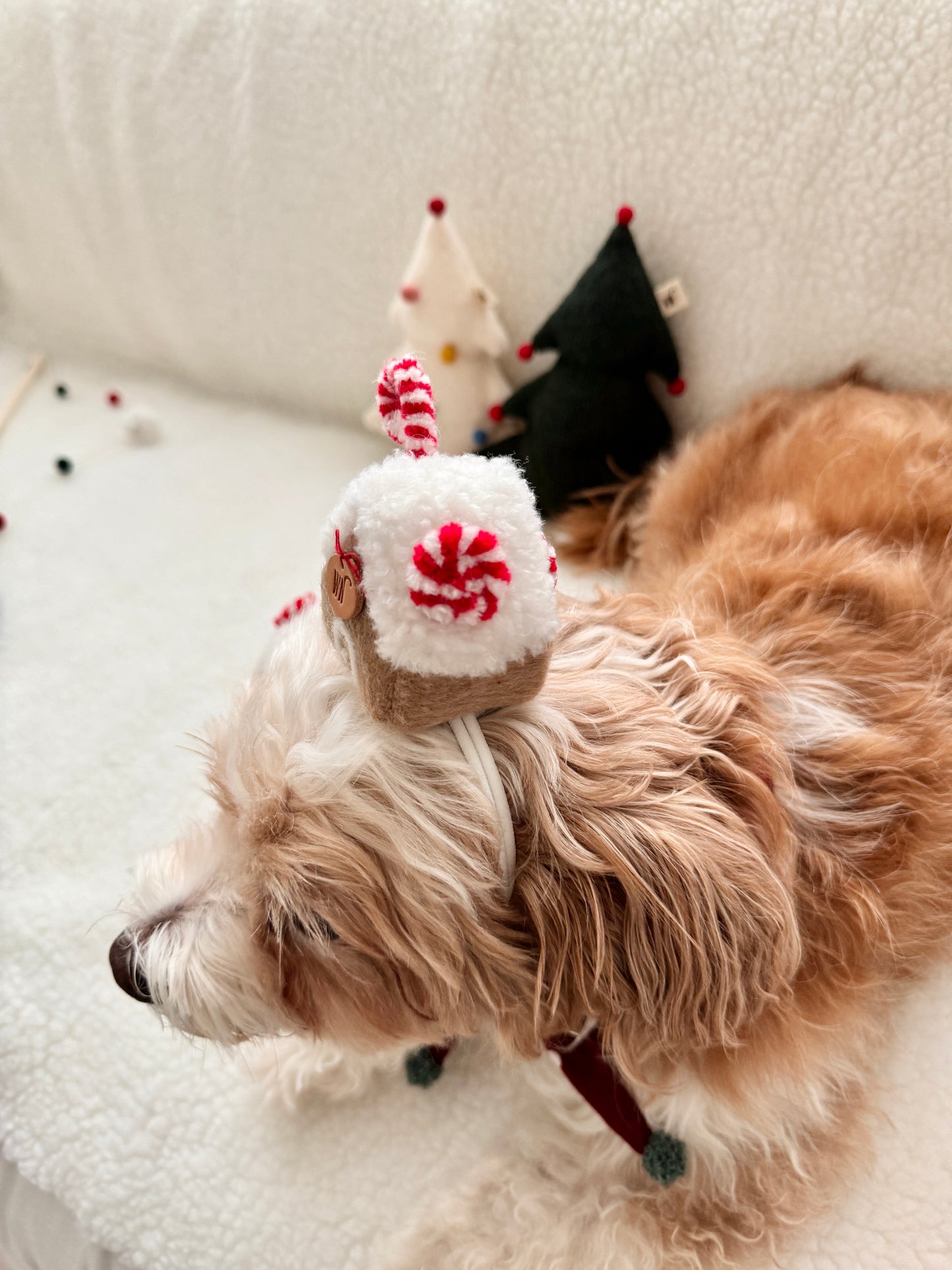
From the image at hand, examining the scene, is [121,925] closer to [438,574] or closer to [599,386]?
[438,574]

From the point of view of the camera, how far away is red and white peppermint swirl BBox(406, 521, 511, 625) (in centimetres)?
65

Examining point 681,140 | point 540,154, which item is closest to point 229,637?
point 540,154

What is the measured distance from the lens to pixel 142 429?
2.35 m

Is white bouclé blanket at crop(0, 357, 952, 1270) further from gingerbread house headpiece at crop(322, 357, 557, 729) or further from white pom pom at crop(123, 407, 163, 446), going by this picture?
gingerbread house headpiece at crop(322, 357, 557, 729)

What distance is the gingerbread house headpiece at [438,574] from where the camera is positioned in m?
0.66

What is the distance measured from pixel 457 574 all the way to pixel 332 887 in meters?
0.42

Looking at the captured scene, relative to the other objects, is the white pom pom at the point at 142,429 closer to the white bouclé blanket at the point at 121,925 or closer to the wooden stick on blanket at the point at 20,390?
the white bouclé blanket at the point at 121,925

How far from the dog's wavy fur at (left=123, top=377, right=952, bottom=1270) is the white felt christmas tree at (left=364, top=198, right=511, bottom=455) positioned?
2.62ft

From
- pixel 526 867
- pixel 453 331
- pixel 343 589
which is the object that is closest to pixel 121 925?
pixel 526 867

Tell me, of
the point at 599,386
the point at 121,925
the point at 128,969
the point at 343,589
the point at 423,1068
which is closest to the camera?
the point at 343,589

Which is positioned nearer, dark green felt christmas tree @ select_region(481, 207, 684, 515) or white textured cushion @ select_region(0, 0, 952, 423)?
white textured cushion @ select_region(0, 0, 952, 423)

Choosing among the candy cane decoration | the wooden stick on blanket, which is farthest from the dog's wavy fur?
the wooden stick on blanket

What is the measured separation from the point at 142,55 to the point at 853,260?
→ 1.79m

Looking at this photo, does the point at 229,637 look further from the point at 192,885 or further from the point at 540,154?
the point at 540,154
